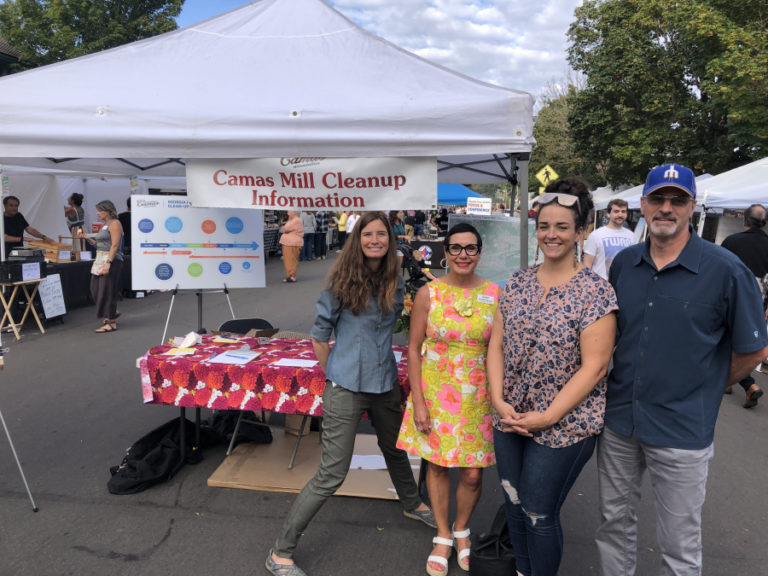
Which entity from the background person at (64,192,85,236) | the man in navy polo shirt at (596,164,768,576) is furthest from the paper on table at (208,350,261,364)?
the background person at (64,192,85,236)

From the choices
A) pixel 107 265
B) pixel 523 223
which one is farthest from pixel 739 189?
pixel 107 265

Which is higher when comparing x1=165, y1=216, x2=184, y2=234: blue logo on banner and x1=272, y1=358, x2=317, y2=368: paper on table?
x1=165, y1=216, x2=184, y2=234: blue logo on banner

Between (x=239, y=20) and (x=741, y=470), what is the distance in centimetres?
525

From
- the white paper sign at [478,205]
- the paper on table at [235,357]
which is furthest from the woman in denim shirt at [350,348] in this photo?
the white paper sign at [478,205]

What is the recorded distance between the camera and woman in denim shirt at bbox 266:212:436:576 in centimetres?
277

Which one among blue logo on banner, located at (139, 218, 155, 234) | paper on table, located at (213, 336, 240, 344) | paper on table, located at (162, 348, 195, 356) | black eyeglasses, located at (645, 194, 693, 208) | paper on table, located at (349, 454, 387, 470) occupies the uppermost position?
blue logo on banner, located at (139, 218, 155, 234)

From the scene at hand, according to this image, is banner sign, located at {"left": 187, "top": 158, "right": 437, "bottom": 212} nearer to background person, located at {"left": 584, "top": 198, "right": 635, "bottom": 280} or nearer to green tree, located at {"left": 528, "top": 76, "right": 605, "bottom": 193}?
background person, located at {"left": 584, "top": 198, "right": 635, "bottom": 280}

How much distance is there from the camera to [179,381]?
356 cm

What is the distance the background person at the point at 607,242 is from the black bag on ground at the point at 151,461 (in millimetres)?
4302

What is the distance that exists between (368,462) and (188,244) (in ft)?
8.11

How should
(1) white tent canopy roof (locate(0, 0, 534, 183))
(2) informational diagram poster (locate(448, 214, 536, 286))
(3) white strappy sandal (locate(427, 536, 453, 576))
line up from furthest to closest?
(2) informational diagram poster (locate(448, 214, 536, 286)) → (1) white tent canopy roof (locate(0, 0, 534, 183)) → (3) white strappy sandal (locate(427, 536, 453, 576))

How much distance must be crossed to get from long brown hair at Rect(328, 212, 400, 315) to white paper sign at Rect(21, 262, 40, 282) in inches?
278

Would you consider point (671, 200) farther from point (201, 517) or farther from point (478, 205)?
point (478, 205)

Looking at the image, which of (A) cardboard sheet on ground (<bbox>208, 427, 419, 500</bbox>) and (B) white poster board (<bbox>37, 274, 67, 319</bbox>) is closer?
(A) cardboard sheet on ground (<bbox>208, 427, 419, 500</bbox>)
